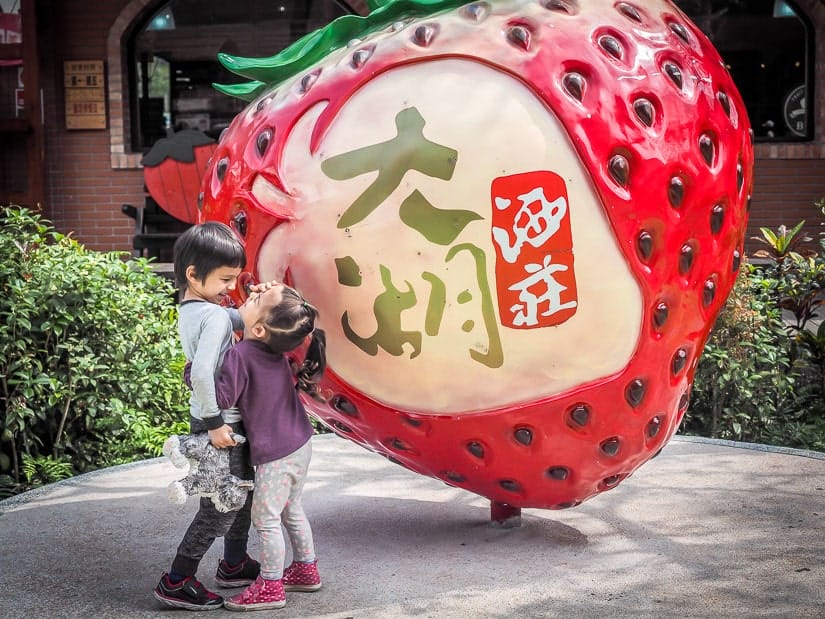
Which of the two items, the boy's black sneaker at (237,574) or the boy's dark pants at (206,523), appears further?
the boy's black sneaker at (237,574)

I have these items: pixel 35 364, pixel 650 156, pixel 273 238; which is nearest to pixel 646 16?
pixel 650 156

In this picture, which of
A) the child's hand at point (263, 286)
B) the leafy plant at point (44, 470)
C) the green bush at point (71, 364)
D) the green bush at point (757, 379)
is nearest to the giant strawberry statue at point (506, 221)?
the child's hand at point (263, 286)

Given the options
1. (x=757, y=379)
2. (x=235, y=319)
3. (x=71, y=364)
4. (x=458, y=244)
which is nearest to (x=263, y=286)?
(x=235, y=319)

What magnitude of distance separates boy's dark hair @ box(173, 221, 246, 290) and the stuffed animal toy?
0.45m

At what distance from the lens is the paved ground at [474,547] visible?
298 centimetres

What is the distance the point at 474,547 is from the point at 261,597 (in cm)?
81

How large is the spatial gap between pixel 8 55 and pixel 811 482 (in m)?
9.51

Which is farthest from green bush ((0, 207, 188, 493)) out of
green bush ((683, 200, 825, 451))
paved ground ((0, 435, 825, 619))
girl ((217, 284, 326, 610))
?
green bush ((683, 200, 825, 451))

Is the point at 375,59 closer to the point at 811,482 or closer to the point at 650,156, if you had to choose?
the point at 650,156

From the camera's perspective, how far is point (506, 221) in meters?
2.94

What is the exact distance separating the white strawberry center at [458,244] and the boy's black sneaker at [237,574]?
712mm

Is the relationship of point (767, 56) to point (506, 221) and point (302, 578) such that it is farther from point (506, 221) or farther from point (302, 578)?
point (302, 578)

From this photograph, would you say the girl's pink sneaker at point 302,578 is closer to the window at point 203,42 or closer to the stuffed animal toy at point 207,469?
the stuffed animal toy at point 207,469

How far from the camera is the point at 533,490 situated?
3.29 m
